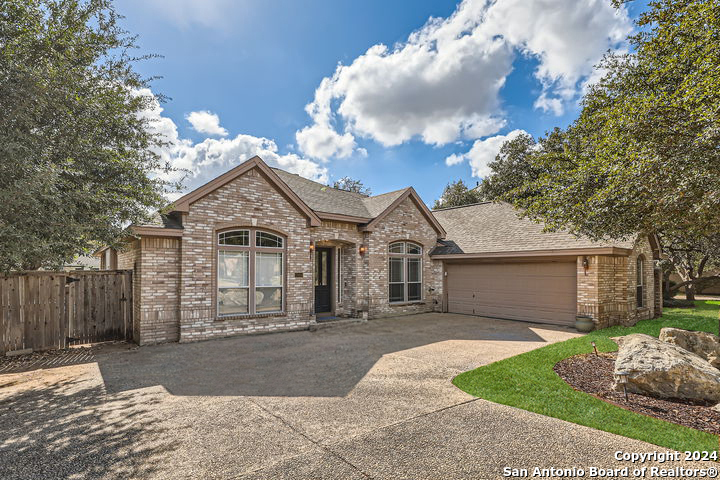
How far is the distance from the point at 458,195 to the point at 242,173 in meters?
27.3

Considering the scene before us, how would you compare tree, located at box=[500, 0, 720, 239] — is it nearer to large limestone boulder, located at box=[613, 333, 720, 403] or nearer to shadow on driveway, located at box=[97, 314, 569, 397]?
large limestone boulder, located at box=[613, 333, 720, 403]

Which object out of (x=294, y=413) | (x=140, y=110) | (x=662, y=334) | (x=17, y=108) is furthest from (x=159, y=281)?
(x=662, y=334)

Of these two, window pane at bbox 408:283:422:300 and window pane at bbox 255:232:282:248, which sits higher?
window pane at bbox 255:232:282:248

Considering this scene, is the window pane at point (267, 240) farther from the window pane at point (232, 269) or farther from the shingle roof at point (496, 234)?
the shingle roof at point (496, 234)

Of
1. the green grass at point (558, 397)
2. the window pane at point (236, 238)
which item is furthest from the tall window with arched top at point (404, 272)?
the green grass at point (558, 397)

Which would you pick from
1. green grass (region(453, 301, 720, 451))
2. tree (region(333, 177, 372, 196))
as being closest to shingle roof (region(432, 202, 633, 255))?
green grass (region(453, 301, 720, 451))

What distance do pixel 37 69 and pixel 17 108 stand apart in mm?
685

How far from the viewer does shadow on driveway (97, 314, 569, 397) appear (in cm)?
565

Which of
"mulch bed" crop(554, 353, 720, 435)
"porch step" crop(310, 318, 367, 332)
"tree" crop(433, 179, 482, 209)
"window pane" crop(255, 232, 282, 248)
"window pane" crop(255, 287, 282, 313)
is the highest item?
"tree" crop(433, 179, 482, 209)

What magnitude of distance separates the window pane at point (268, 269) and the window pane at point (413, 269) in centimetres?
586

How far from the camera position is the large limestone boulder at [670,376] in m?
4.95

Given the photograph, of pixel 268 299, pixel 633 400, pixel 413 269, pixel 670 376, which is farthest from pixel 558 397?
pixel 413 269

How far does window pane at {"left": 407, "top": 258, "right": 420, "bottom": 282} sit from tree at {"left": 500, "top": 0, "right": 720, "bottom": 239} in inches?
242

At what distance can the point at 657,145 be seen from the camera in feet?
18.7
